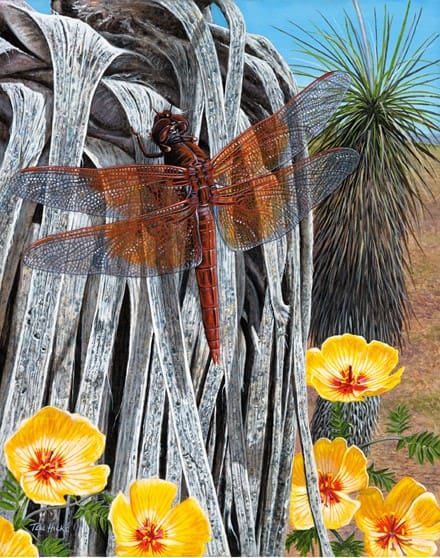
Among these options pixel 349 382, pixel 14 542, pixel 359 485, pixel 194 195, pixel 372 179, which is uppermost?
pixel 372 179

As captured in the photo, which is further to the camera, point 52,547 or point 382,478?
point 382,478

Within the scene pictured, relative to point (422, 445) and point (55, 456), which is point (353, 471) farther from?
point (55, 456)

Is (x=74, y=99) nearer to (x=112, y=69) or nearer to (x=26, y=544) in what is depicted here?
(x=112, y=69)

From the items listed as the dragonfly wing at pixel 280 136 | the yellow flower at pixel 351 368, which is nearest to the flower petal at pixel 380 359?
the yellow flower at pixel 351 368

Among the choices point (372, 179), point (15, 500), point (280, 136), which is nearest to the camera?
point (15, 500)

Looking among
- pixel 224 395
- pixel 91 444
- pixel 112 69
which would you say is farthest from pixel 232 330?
pixel 112 69

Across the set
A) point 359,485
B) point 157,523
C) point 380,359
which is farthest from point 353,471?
point 157,523

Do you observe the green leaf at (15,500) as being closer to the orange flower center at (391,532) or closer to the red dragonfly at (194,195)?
the red dragonfly at (194,195)
